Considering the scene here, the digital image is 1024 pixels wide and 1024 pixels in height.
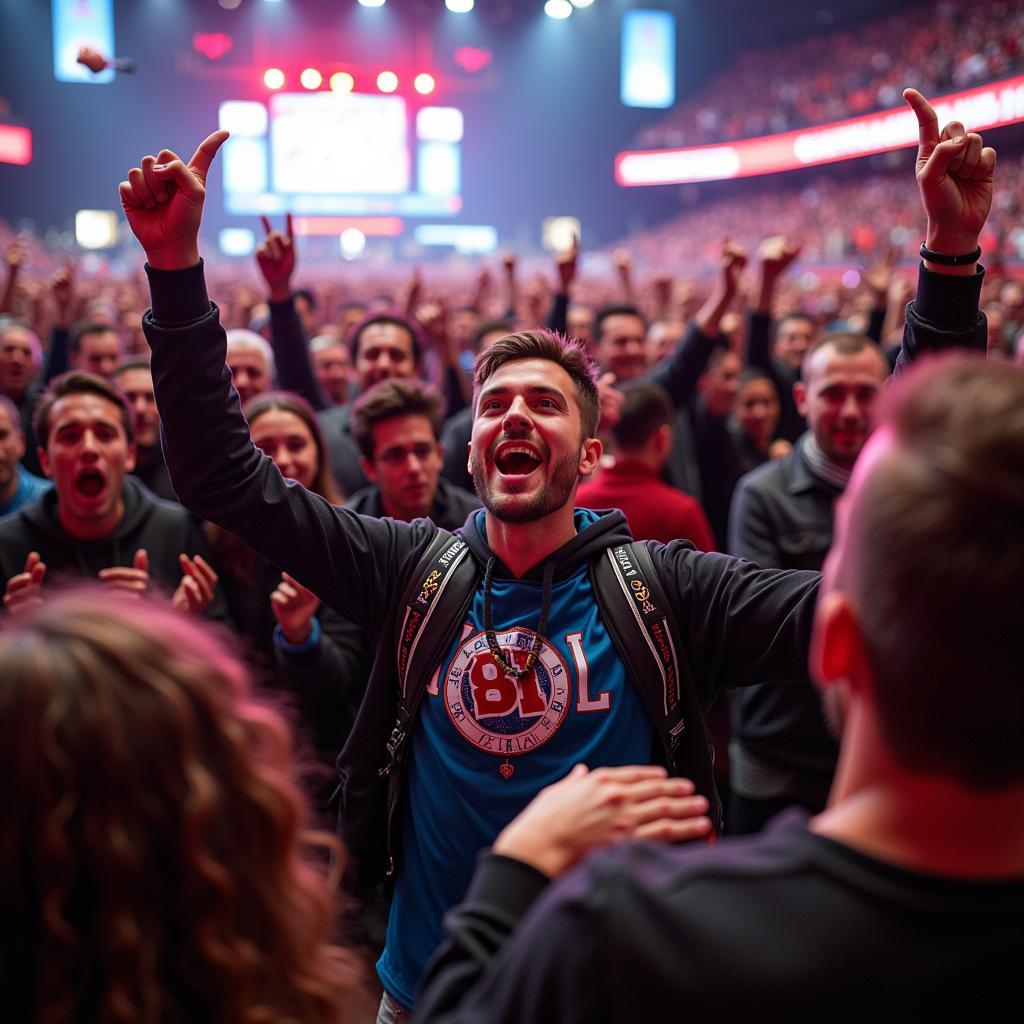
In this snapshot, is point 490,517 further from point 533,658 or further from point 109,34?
point 109,34

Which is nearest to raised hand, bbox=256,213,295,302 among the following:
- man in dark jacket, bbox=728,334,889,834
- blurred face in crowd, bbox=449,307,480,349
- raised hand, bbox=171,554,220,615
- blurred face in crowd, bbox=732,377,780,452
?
raised hand, bbox=171,554,220,615

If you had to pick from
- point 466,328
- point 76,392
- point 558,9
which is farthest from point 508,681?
point 558,9

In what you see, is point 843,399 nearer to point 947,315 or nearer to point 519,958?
point 947,315

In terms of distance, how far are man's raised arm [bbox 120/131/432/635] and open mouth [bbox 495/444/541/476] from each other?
39cm

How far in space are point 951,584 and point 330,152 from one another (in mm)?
30630

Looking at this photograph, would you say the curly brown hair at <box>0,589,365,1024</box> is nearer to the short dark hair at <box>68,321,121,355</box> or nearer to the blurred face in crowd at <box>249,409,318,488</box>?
the blurred face in crowd at <box>249,409,318,488</box>

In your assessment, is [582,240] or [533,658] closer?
[533,658]

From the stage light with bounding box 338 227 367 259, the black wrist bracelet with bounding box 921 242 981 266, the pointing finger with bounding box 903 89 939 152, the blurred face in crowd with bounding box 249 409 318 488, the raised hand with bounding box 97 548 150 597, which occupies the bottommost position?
the raised hand with bounding box 97 548 150 597

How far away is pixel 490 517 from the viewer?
2166mm

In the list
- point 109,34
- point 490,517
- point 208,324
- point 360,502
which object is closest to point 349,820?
point 490,517

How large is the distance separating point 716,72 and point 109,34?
18338 millimetres

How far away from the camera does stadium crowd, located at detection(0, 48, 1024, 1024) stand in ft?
2.96

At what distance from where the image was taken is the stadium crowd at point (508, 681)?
90 cm

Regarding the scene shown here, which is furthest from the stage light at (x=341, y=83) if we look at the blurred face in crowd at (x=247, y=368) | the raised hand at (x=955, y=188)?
the raised hand at (x=955, y=188)
